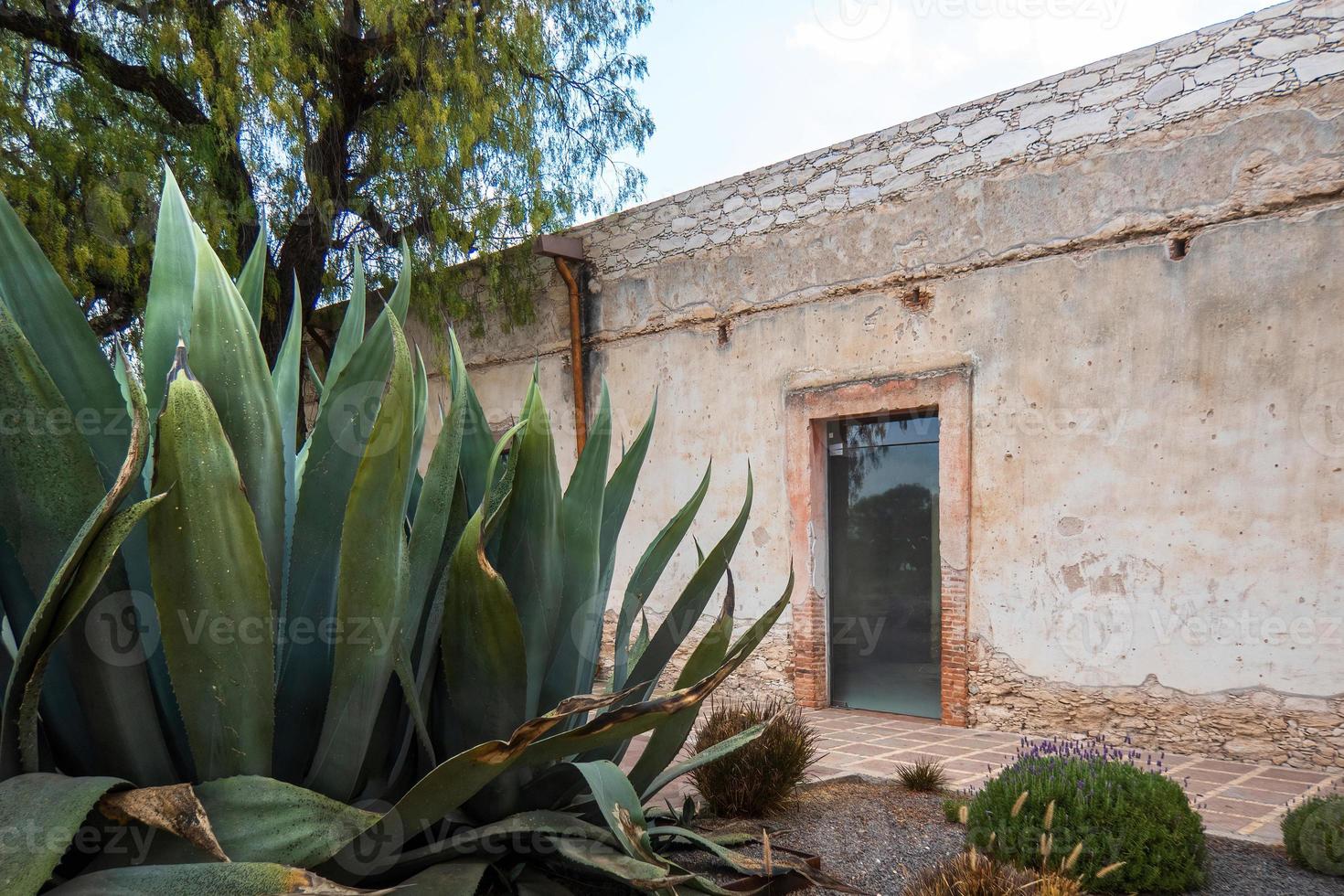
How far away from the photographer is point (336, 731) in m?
1.36

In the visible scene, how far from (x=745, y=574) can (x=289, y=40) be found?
5631 millimetres

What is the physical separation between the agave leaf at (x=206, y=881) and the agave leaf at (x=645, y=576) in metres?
0.94

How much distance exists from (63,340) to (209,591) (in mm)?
450

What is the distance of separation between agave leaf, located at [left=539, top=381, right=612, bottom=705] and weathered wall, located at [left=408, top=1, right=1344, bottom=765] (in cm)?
315

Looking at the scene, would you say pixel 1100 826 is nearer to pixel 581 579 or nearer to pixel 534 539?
pixel 581 579

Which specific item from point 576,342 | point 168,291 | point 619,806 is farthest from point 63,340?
point 576,342

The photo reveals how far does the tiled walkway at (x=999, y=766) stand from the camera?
12.1ft

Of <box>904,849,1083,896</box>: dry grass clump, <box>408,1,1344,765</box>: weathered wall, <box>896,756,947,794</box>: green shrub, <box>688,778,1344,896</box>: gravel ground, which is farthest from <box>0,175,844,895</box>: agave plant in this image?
<box>408,1,1344,765</box>: weathered wall

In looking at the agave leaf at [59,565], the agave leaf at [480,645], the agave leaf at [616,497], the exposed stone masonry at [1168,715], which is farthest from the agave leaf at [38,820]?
the exposed stone masonry at [1168,715]

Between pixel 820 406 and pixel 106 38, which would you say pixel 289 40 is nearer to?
pixel 106 38

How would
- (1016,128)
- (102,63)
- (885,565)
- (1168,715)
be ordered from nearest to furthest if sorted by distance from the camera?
1. (1168,715)
2. (1016,128)
3. (885,565)
4. (102,63)

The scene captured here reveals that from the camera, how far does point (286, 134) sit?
7746mm

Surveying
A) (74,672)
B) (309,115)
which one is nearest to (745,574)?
(309,115)

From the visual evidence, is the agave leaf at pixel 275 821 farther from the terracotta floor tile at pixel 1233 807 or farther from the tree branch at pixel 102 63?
the tree branch at pixel 102 63
